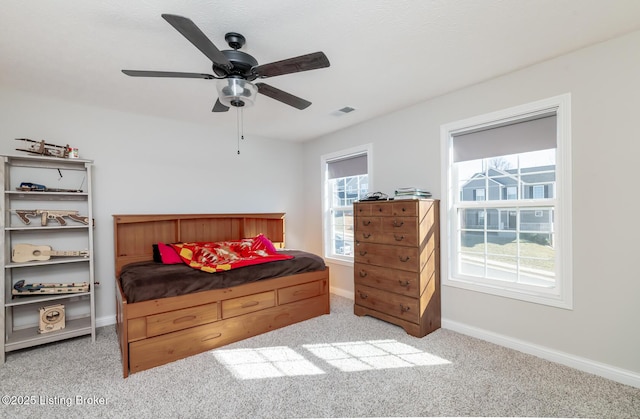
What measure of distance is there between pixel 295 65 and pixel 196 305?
208 cm

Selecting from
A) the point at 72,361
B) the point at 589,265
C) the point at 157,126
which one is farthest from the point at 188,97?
the point at 589,265

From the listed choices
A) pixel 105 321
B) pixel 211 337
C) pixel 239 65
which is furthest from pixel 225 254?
pixel 239 65

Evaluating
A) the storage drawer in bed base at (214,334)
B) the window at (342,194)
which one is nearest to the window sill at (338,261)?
the window at (342,194)

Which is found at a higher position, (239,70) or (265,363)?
(239,70)

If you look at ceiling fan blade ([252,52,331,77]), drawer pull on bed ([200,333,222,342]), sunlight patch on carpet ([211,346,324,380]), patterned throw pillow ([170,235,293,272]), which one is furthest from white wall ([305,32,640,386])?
drawer pull on bed ([200,333,222,342])

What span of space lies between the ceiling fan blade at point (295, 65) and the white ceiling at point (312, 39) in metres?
0.32

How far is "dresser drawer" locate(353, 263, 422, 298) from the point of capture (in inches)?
112

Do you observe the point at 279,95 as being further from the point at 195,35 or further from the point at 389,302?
the point at 389,302

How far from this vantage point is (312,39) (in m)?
2.01

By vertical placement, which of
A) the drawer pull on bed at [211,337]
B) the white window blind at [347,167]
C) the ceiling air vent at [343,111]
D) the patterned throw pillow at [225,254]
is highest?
the ceiling air vent at [343,111]

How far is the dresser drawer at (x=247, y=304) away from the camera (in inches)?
106

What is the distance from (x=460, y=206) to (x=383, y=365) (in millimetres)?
1681

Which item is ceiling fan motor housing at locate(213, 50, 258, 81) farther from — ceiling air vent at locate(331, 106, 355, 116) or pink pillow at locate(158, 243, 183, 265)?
pink pillow at locate(158, 243, 183, 265)

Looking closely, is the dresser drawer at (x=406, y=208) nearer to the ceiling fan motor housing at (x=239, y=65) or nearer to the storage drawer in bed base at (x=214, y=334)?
the storage drawer in bed base at (x=214, y=334)
